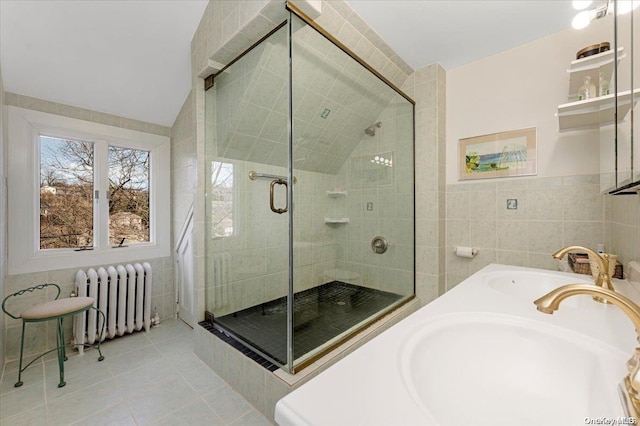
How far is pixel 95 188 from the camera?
2.40 metres

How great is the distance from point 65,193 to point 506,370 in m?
3.18

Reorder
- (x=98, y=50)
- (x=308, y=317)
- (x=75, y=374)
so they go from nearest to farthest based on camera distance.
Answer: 1. (x=308, y=317)
2. (x=75, y=374)
3. (x=98, y=50)

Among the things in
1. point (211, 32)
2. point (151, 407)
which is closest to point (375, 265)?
point (151, 407)

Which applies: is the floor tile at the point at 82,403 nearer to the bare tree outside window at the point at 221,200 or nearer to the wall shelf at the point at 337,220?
the bare tree outside window at the point at 221,200

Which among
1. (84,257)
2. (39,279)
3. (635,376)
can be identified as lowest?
(39,279)

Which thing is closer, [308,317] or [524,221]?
[308,317]

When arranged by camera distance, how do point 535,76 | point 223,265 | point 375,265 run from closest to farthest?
point 535,76 < point 223,265 < point 375,265

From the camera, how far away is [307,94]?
187 cm

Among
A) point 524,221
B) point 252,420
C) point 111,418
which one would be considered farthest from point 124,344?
point 524,221

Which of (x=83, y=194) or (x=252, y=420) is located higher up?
(x=83, y=194)

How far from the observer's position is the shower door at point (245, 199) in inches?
72.0

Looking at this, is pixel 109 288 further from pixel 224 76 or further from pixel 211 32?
pixel 211 32

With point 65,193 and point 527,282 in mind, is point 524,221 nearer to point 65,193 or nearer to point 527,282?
point 527,282

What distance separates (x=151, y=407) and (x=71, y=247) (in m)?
1.62
